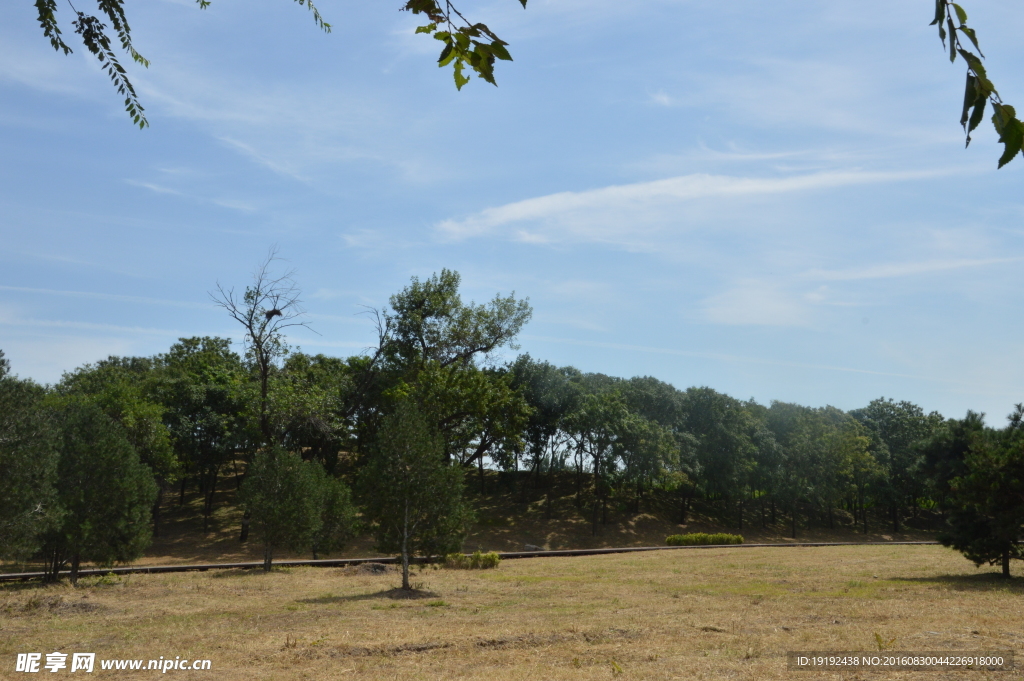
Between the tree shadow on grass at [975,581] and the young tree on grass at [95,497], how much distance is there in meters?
24.6

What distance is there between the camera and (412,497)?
2220cm

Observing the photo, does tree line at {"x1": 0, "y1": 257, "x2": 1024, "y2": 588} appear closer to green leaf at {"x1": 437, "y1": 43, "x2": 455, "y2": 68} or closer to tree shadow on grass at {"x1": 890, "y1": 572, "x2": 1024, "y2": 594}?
tree shadow on grass at {"x1": 890, "y1": 572, "x2": 1024, "y2": 594}

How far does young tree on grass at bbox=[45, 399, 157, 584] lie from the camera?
2289 cm

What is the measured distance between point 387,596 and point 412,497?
3.18 m

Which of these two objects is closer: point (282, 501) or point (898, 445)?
point (282, 501)

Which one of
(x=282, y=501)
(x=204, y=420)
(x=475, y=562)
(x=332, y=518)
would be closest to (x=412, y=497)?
(x=282, y=501)

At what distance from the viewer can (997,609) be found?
1498cm

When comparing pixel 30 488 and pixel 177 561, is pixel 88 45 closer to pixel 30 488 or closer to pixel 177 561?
pixel 30 488

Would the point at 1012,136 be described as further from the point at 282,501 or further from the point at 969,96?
the point at 282,501

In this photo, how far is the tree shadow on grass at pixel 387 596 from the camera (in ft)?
62.1

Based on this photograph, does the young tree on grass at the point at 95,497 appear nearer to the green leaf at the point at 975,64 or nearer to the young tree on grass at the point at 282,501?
the young tree on grass at the point at 282,501

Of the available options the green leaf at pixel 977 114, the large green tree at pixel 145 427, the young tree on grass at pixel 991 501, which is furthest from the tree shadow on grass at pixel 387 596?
the large green tree at pixel 145 427

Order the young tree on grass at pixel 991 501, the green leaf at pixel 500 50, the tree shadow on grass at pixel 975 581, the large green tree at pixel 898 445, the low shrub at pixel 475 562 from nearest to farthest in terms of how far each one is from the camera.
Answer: the green leaf at pixel 500 50
the tree shadow on grass at pixel 975 581
the young tree on grass at pixel 991 501
the low shrub at pixel 475 562
the large green tree at pixel 898 445

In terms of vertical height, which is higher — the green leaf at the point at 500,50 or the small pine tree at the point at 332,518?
the green leaf at the point at 500,50
